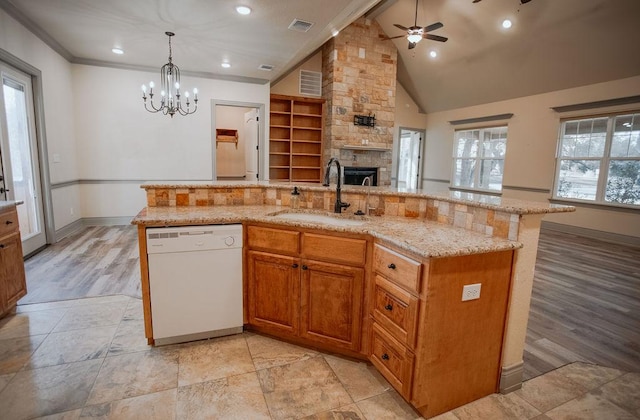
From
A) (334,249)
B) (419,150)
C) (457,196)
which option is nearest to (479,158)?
(419,150)

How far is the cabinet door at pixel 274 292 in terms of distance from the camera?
2.14 meters

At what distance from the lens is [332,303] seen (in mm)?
2061

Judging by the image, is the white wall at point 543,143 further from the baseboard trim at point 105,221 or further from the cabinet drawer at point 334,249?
the baseboard trim at point 105,221

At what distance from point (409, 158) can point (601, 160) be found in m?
4.76

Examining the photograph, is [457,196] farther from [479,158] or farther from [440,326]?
[479,158]

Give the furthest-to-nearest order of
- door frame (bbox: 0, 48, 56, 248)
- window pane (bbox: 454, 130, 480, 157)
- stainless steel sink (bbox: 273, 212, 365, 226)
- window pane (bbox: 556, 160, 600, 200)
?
window pane (bbox: 454, 130, 480, 157) < window pane (bbox: 556, 160, 600, 200) < door frame (bbox: 0, 48, 56, 248) < stainless steel sink (bbox: 273, 212, 365, 226)

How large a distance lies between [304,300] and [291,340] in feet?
1.30

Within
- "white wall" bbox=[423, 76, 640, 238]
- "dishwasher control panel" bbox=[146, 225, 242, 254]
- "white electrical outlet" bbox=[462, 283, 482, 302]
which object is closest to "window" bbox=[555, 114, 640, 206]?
"white wall" bbox=[423, 76, 640, 238]

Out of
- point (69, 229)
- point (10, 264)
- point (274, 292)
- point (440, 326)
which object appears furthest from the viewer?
point (69, 229)

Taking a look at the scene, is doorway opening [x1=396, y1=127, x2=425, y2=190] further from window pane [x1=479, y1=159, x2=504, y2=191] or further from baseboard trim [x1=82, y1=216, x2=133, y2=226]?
baseboard trim [x1=82, y1=216, x2=133, y2=226]

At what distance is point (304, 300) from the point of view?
2129 mm

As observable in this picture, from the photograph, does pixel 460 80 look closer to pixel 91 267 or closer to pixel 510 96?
pixel 510 96

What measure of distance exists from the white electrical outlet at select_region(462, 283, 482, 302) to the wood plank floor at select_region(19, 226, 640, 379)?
0.89 m

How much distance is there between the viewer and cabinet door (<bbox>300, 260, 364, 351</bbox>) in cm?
200
